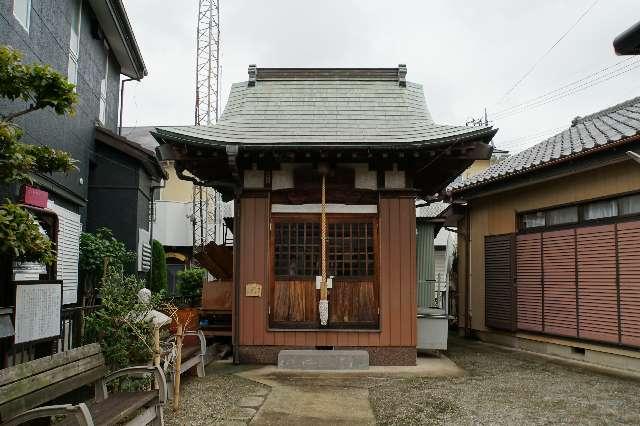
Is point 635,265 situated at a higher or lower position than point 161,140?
lower

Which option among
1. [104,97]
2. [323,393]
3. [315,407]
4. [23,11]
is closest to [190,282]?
[104,97]

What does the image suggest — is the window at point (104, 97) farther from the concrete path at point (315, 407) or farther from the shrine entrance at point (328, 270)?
the concrete path at point (315, 407)

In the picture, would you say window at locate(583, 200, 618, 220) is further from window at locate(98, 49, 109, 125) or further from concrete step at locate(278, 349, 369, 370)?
window at locate(98, 49, 109, 125)

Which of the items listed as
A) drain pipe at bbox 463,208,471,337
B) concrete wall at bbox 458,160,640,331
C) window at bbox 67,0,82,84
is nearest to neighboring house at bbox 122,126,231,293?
drain pipe at bbox 463,208,471,337

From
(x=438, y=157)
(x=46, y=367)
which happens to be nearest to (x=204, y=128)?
(x=438, y=157)

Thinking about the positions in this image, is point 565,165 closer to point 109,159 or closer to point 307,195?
point 307,195

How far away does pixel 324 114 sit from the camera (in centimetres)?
1006

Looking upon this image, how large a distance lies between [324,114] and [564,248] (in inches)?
199

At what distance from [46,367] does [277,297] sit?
524 centimetres

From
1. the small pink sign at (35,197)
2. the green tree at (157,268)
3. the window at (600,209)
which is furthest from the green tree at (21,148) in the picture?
the green tree at (157,268)

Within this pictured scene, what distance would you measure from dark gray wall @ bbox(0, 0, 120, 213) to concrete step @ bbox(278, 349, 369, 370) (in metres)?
4.40

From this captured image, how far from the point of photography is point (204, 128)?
9266 millimetres

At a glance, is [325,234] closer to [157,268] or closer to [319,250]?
[319,250]

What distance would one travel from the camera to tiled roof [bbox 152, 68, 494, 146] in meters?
8.77
